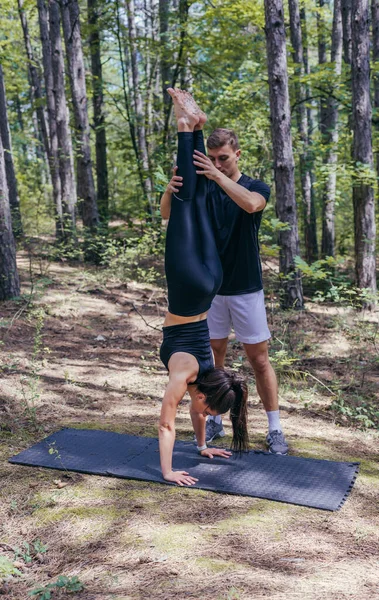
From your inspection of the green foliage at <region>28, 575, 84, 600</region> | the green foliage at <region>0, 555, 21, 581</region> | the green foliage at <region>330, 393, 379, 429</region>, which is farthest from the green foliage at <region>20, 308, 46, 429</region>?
the green foliage at <region>330, 393, 379, 429</region>

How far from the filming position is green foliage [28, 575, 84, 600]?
9.15ft

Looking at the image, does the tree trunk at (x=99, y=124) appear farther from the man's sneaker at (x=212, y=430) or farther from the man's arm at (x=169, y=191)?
the man's arm at (x=169, y=191)

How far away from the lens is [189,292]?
397 cm

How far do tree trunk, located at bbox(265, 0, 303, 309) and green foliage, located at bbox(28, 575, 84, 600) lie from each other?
634 centimetres

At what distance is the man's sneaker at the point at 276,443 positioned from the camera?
4691 mm

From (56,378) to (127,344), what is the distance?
1.90 m

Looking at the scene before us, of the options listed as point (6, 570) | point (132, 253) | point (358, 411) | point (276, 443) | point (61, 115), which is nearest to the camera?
point (6, 570)

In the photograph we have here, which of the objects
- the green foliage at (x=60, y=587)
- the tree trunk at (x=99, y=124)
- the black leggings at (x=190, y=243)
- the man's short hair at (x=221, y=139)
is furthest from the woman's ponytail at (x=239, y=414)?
the tree trunk at (x=99, y=124)

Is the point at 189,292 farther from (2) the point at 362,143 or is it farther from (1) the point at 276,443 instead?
(2) the point at 362,143

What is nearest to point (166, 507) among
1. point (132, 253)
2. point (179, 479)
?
point (179, 479)

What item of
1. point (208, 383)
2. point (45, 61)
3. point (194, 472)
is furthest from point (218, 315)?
point (45, 61)

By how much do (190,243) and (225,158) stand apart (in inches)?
32.8

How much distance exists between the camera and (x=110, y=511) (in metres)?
3.68

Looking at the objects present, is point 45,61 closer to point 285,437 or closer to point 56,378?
point 56,378
